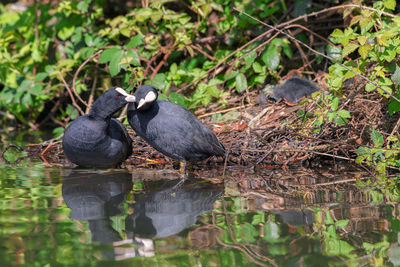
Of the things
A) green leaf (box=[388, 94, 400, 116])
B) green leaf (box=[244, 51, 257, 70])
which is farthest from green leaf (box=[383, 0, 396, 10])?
green leaf (box=[244, 51, 257, 70])

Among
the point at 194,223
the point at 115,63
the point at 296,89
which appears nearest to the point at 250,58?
the point at 296,89

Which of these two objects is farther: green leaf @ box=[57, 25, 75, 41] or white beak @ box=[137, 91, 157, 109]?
green leaf @ box=[57, 25, 75, 41]

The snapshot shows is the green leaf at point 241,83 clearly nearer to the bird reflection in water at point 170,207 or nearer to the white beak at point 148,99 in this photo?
the white beak at point 148,99

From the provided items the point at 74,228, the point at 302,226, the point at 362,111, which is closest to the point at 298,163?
the point at 362,111

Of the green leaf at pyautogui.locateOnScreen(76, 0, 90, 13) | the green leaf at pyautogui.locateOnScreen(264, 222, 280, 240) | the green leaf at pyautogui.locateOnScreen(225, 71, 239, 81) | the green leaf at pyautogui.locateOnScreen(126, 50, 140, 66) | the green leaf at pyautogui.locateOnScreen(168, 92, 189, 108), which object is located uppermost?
the green leaf at pyautogui.locateOnScreen(76, 0, 90, 13)

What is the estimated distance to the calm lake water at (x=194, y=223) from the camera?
6.64ft

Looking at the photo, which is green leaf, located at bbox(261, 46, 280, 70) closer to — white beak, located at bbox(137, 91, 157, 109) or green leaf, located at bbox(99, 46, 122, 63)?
green leaf, located at bbox(99, 46, 122, 63)

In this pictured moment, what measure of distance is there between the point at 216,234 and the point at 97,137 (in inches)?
73.0

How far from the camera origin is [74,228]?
93.9 inches

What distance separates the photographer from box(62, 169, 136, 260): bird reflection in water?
7.29 ft

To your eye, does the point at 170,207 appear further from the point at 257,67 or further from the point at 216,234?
the point at 257,67

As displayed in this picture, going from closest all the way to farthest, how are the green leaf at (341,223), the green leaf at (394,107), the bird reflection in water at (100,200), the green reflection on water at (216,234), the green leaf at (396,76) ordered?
the green reflection on water at (216,234) → the bird reflection in water at (100,200) → the green leaf at (341,223) → the green leaf at (396,76) → the green leaf at (394,107)

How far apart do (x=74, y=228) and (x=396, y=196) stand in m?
1.73

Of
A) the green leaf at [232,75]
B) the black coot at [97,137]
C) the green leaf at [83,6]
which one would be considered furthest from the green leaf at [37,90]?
the green leaf at [232,75]
